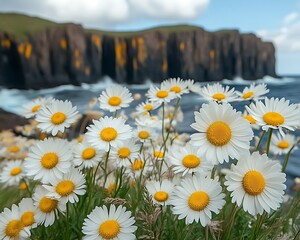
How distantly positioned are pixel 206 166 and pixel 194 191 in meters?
0.21

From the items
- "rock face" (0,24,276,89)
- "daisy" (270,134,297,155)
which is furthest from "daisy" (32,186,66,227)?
"rock face" (0,24,276,89)

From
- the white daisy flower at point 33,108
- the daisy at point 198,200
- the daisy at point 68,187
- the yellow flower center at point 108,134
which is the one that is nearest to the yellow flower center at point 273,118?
the daisy at point 198,200

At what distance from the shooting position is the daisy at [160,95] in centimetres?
199

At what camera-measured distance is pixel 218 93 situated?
178 centimetres

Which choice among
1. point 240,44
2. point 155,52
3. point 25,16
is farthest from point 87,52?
point 240,44

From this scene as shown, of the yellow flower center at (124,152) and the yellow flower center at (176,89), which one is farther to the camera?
the yellow flower center at (176,89)

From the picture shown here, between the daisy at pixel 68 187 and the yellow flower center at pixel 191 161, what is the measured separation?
42cm

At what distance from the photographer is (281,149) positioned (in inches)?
105

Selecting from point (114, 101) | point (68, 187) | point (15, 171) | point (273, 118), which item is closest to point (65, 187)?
point (68, 187)

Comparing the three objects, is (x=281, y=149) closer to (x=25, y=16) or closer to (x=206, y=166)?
(x=206, y=166)

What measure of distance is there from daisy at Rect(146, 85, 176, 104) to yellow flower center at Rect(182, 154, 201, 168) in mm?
452

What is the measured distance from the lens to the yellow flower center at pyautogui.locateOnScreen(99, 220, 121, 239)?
134 centimetres

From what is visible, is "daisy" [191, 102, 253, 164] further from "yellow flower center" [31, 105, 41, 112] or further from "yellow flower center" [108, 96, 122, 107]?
"yellow flower center" [31, 105, 41, 112]

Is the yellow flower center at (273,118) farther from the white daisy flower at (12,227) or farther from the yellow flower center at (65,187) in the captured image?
the white daisy flower at (12,227)
